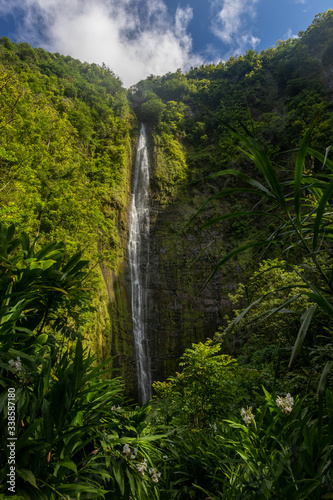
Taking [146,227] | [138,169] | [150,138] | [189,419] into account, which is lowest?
[189,419]

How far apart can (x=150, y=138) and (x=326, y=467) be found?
21796mm

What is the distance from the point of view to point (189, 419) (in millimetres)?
3359

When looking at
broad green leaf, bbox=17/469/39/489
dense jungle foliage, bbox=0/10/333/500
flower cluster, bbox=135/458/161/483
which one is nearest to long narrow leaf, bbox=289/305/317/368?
dense jungle foliage, bbox=0/10/333/500

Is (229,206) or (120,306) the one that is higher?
(229,206)

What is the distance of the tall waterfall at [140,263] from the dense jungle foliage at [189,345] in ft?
2.65

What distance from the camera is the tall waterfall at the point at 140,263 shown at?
34.8 ft

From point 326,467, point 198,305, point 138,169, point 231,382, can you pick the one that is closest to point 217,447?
point 326,467

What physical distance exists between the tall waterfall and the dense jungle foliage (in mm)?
809

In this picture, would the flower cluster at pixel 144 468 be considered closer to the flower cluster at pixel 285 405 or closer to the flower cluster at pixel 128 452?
the flower cluster at pixel 128 452

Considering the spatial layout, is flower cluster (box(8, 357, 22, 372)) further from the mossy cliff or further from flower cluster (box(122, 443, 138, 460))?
the mossy cliff

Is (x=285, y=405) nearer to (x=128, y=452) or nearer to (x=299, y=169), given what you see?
(x=128, y=452)

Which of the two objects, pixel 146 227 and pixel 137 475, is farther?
pixel 146 227

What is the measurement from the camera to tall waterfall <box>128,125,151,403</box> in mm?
10602

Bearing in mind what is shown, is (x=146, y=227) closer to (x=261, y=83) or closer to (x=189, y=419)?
(x=189, y=419)
